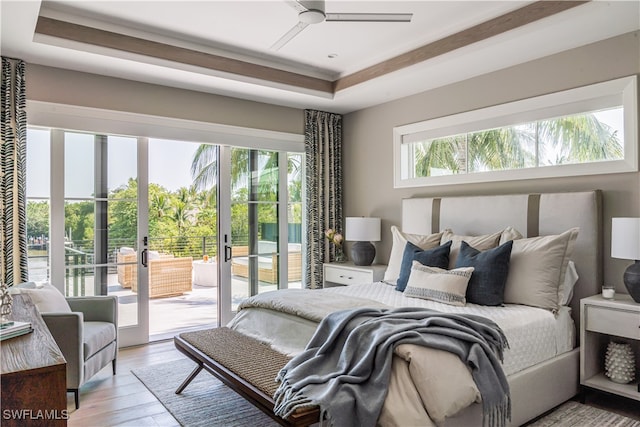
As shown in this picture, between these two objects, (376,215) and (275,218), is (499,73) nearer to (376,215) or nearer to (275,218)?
(376,215)

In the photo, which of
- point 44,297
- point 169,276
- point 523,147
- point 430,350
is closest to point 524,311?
point 430,350

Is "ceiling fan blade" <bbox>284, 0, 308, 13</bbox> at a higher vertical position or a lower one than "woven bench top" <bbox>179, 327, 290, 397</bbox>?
higher

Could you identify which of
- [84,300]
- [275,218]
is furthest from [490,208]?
[84,300]

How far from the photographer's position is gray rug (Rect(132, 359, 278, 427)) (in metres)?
2.71

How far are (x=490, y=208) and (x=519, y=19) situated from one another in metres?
1.53

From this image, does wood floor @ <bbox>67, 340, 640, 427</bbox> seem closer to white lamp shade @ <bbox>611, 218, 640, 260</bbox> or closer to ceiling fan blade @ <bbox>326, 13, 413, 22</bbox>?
white lamp shade @ <bbox>611, 218, 640, 260</bbox>

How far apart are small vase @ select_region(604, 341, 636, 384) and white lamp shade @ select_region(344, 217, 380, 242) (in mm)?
2481

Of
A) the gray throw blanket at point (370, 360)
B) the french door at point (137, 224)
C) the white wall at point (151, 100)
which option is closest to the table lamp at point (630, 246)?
the gray throw blanket at point (370, 360)

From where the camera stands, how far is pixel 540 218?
3482 millimetres

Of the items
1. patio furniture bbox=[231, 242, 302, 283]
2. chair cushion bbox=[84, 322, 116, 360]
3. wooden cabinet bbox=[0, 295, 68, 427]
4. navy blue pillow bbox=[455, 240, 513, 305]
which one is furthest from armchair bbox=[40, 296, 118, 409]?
navy blue pillow bbox=[455, 240, 513, 305]

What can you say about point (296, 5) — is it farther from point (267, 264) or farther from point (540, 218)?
point (267, 264)

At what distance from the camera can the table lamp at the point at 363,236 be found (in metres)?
4.89

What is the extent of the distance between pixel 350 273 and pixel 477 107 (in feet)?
7.21

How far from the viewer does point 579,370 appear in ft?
9.93
